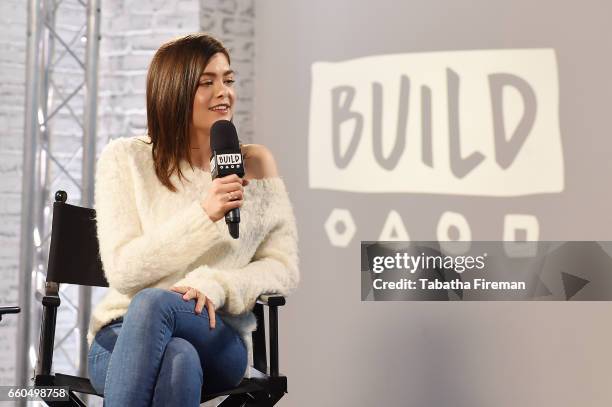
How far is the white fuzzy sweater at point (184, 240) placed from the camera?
1881 millimetres

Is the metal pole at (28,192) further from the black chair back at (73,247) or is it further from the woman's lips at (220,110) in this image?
the woman's lips at (220,110)

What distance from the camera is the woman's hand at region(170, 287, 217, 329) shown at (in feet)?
5.84

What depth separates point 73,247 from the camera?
2.24m

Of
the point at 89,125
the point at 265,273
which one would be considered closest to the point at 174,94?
the point at 265,273

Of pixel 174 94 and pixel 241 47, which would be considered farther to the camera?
pixel 241 47

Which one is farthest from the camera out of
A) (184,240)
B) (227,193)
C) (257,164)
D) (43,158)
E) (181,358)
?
(43,158)

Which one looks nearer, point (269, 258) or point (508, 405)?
point (269, 258)

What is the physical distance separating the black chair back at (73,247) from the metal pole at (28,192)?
778 mm

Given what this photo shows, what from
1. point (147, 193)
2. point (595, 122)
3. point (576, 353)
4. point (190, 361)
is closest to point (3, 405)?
point (147, 193)

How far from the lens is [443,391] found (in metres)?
2.87

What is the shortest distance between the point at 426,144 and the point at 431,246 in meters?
0.37

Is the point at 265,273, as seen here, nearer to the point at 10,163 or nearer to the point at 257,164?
the point at 257,164

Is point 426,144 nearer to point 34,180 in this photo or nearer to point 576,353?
point 576,353

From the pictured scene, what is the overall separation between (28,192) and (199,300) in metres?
1.41
